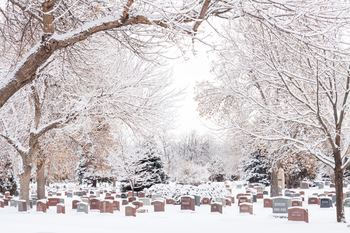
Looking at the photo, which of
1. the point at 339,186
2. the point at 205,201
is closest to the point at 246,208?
the point at 205,201

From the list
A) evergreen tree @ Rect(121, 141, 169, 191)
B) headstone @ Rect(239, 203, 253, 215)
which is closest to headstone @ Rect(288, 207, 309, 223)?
headstone @ Rect(239, 203, 253, 215)

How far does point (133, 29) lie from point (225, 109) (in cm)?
955

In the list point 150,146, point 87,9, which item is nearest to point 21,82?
point 87,9

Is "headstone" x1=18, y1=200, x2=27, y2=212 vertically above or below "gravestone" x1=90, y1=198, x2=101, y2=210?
above

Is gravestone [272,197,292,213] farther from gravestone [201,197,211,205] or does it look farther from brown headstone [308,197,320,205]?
brown headstone [308,197,320,205]

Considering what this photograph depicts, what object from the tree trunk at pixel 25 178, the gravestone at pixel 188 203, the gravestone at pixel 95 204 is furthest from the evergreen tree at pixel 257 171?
the tree trunk at pixel 25 178

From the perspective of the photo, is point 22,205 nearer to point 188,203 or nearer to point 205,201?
point 188,203

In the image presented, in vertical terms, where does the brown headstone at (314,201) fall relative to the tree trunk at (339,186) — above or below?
below

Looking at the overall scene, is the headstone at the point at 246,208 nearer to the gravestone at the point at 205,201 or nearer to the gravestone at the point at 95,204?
the gravestone at the point at 205,201

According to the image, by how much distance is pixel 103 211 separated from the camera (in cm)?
1695

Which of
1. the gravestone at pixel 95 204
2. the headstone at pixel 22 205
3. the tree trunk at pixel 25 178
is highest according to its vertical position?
the tree trunk at pixel 25 178

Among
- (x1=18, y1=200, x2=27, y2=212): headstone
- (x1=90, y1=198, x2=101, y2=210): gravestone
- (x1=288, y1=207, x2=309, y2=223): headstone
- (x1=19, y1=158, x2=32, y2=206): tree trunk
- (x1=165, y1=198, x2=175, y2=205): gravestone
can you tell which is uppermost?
(x1=19, y1=158, x2=32, y2=206): tree trunk

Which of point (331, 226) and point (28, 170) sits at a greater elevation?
point (28, 170)

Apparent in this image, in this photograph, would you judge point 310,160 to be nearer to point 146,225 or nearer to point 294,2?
A: point 146,225
